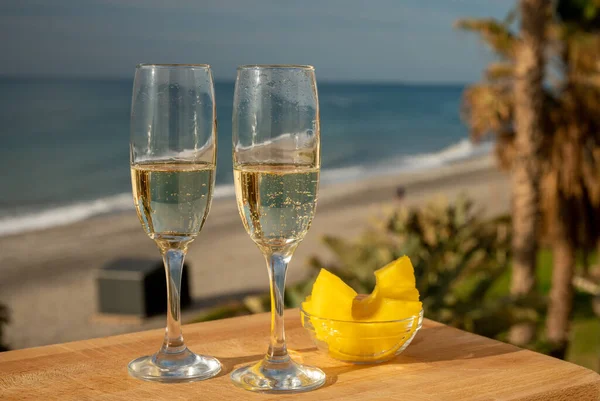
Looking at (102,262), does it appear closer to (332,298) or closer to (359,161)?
(359,161)

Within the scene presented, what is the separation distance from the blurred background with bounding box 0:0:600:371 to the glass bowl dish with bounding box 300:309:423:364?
10.4 feet

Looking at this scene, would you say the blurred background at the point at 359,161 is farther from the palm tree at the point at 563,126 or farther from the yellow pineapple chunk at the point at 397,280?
the yellow pineapple chunk at the point at 397,280

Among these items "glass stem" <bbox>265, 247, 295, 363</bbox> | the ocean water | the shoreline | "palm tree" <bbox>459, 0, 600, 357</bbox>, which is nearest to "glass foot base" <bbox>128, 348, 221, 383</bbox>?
"glass stem" <bbox>265, 247, 295, 363</bbox>

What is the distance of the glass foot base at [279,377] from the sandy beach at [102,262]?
13.6 m

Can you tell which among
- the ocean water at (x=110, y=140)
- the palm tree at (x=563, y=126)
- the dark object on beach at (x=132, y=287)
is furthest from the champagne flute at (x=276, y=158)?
the ocean water at (x=110, y=140)

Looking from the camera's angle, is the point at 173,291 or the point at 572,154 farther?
the point at 572,154

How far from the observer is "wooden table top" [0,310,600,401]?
4.45 ft

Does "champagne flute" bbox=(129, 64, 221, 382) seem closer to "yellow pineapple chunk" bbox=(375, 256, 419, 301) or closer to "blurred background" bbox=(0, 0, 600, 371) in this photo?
"yellow pineapple chunk" bbox=(375, 256, 419, 301)

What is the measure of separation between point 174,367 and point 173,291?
140 millimetres

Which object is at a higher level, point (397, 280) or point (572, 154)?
point (397, 280)

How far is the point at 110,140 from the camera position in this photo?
37.4 m

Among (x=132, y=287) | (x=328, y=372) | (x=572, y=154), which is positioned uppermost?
(x=328, y=372)

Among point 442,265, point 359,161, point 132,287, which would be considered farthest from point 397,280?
point 359,161

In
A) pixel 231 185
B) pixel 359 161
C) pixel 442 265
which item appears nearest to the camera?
pixel 442 265
